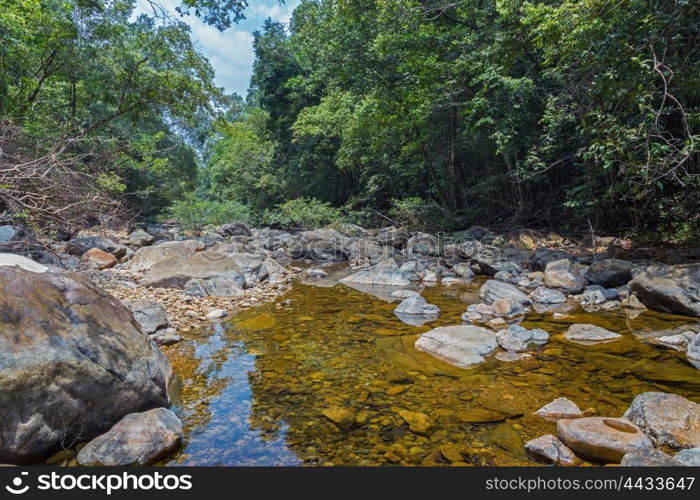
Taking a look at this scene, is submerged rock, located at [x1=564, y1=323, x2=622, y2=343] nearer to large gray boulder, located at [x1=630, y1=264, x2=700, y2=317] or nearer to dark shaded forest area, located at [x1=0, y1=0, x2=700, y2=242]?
large gray boulder, located at [x1=630, y1=264, x2=700, y2=317]

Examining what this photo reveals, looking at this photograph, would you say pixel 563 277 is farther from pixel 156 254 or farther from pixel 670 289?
pixel 156 254

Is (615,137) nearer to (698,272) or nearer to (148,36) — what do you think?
(698,272)

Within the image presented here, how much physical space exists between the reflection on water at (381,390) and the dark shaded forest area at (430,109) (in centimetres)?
235

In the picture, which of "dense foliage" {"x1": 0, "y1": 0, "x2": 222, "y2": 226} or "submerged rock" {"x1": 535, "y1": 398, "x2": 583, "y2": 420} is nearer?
"submerged rock" {"x1": 535, "y1": 398, "x2": 583, "y2": 420}

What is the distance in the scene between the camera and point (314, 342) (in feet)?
15.6

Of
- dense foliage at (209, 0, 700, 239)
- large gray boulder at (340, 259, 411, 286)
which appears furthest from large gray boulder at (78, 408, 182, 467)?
dense foliage at (209, 0, 700, 239)

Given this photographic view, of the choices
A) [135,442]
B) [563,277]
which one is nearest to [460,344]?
[135,442]

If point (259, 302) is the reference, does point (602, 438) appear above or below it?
below

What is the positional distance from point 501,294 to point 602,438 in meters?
4.11

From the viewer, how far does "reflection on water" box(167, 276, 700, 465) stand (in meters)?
2.65

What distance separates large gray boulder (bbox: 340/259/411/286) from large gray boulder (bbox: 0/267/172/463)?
553 centimetres

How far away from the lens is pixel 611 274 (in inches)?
269

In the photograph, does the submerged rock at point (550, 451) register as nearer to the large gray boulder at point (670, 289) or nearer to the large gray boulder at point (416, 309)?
the large gray boulder at point (416, 309)

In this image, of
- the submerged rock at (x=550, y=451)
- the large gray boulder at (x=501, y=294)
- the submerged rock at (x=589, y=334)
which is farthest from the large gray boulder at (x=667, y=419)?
the large gray boulder at (x=501, y=294)
